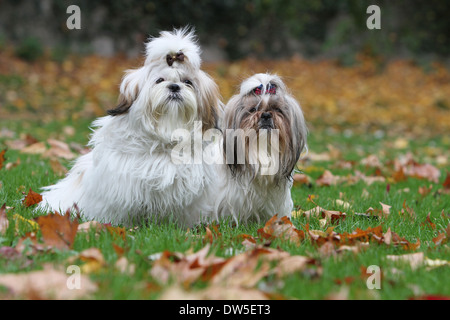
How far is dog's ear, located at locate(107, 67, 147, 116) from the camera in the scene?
3363 millimetres

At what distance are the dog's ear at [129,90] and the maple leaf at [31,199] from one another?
853mm

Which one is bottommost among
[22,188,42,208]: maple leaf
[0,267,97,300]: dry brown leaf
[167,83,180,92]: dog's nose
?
[0,267,97,300]: dry brown leaf

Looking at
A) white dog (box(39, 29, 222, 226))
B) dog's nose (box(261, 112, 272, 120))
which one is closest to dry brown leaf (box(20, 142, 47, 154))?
white dog (box(39, 29, 222, 226))

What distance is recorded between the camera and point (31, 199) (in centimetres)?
371

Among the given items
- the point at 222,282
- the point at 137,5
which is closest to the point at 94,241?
the point at 222,282

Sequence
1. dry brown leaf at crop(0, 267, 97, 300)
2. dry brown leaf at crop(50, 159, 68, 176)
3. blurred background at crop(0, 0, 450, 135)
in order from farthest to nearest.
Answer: blurred background at crop(0, 0, 450, 135)
dry brown leaf at crop(50, 159, 68, 176)
dry brown leaf at crop(0, 267, 97, 300)

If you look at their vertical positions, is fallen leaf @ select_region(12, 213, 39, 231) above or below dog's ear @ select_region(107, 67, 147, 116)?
below

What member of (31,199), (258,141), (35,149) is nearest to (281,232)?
(258,141)

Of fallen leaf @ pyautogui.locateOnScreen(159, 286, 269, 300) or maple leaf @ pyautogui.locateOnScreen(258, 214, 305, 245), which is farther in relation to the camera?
maple leaf @ pyautogui.locateOnScreen(258, 214, 305, 245)

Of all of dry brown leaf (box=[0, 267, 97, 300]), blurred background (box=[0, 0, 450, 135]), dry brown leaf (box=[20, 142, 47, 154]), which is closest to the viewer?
dry brown leaf (box=[0, 267, 97, 300])

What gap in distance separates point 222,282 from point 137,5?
40.0 ft

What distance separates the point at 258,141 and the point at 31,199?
5.43 feet

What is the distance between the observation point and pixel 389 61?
16.5 meters

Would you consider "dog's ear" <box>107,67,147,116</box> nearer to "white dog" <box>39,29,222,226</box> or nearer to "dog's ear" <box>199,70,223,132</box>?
"white dog" <box>39,29,222,226</box>
